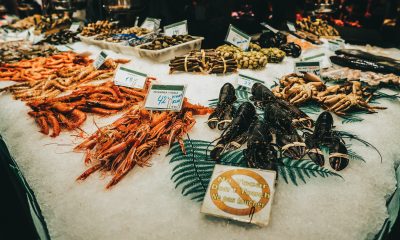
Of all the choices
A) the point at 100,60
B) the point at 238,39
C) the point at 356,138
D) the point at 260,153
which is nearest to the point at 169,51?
the point at 100,60

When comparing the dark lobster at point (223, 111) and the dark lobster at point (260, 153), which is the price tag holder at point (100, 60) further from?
the dark lobster at point (260, 153)

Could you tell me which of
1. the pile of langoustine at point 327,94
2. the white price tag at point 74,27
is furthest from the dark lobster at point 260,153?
the white price tag at point 74,27

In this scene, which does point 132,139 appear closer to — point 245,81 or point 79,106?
point 79,106

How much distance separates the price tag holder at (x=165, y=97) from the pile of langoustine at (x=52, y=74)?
150 cm

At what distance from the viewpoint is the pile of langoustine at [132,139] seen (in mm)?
2002

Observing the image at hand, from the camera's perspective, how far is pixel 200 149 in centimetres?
217

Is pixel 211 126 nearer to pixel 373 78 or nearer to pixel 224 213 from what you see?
pixel 224 213

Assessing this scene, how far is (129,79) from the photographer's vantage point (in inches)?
127

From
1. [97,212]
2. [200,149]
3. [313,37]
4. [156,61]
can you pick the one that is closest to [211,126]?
[200,149]

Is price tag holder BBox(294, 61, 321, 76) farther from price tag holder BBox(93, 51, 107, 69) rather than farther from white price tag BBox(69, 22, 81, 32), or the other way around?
white price tag BBox(69, 22, 81, 32)

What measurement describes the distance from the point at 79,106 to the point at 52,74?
1.55m

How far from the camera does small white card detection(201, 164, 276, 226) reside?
151cm

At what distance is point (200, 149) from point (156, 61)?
266 cm

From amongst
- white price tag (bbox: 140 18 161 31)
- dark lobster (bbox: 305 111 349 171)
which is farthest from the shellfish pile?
white price tag (bbox: 140 18 161 31)
